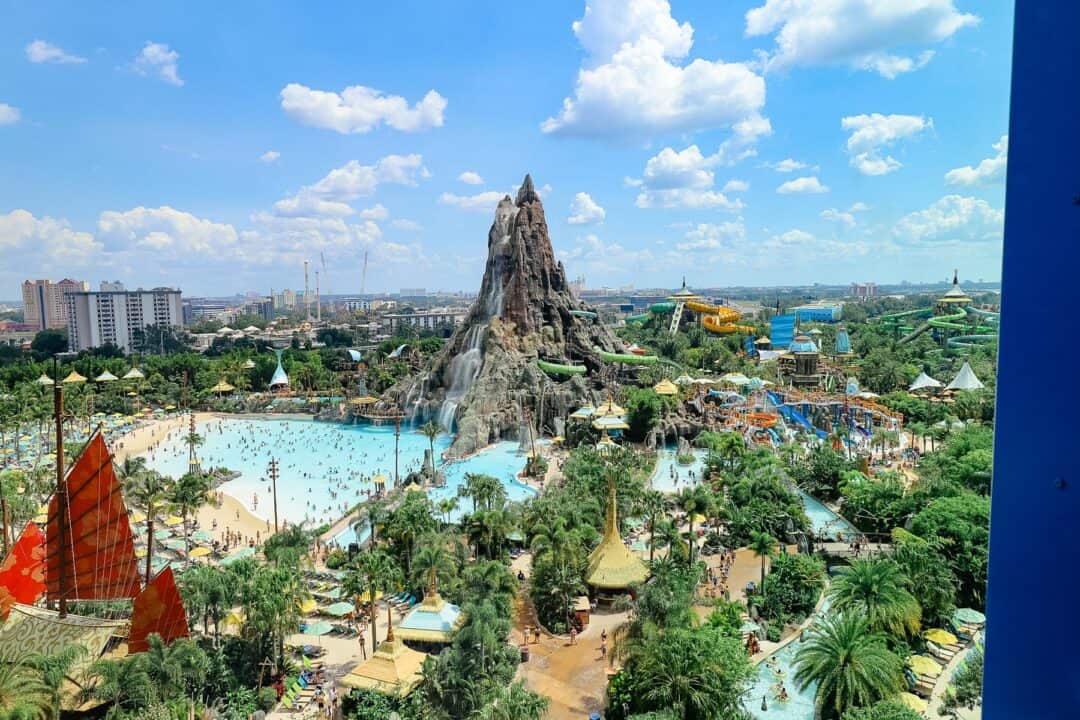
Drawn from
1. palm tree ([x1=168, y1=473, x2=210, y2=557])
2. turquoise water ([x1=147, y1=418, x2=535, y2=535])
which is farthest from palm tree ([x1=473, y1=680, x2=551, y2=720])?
turquoise water ([x1=147, y1=418, x2=535, y2=535])

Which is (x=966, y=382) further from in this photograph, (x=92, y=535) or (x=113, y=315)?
(x=113, y=315)

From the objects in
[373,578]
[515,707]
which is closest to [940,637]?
[515,707]

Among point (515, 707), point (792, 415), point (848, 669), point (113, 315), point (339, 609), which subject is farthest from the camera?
point (113, 315)

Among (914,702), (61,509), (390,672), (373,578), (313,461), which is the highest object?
(61,509)

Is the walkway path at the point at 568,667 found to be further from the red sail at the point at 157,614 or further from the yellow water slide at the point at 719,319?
the yellow water slide at the point at 719,319

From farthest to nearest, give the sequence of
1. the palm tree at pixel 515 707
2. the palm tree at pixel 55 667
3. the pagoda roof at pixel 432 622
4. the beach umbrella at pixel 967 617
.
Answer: the beach umbrella at pixel 967 617 < the pagoda roof at pixel 432 622 < the palm tree at pixel 55 667 < the palm tree at pixel 515 707

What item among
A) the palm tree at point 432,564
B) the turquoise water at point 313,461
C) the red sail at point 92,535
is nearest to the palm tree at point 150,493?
the red sail at point 92,535
